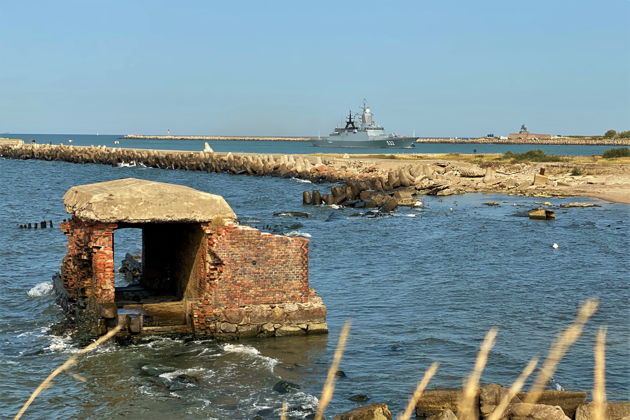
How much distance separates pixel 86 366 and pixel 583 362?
9.42 meters

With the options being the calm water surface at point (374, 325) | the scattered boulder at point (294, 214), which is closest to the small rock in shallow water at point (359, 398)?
the calm water surface at point (374, 325)

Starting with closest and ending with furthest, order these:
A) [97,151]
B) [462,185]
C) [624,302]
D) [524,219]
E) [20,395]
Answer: [20,395]
[624,302]
[524,219]
[462,185]
[97,151]

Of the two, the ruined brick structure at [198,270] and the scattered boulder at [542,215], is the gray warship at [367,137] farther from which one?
the ruined brick structure at [198,270]

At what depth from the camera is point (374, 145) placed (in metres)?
138

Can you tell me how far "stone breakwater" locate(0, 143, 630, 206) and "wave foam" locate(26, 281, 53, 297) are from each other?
24509mm

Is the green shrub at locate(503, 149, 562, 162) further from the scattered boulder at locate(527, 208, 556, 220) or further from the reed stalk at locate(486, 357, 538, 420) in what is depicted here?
the reed stalk at locate(486, 357, 538, 420)

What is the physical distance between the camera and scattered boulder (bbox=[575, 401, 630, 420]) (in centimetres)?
924

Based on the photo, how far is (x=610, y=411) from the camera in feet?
30.6

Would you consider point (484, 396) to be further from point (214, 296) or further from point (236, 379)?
point (214, 296)

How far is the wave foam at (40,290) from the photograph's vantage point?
19.1 m

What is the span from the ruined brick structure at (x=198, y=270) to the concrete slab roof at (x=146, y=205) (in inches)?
0.8

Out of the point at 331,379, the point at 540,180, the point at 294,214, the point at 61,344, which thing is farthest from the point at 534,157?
the point at 331,379

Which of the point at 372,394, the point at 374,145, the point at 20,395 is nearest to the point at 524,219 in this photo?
the point at 372,394

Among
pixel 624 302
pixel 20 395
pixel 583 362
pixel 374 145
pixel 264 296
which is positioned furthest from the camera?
pixel 374 145
